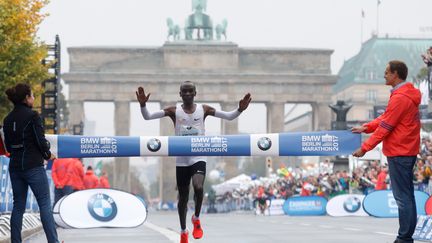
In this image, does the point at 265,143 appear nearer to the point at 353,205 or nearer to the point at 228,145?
the point at 228,145

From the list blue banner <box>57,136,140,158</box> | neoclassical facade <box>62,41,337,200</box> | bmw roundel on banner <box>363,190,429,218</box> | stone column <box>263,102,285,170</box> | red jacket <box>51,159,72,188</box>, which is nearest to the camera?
blue banner <box>57,136,140,158</box>

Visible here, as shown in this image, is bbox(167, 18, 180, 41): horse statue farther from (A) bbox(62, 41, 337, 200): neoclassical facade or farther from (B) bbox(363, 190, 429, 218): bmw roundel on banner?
(B) bbox(363, 190, 429, 218): bmw roundel on banner

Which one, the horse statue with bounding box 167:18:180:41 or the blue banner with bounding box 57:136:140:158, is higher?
the horse statue with bounding box 167:18:180:41

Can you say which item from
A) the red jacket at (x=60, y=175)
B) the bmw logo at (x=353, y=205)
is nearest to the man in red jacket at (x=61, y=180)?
the red jacket at (x=60, y=175)

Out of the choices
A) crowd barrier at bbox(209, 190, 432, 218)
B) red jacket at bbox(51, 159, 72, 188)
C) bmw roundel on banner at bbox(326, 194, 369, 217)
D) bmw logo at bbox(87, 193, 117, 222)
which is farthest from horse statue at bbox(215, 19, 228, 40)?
bmw logo at bbox(87, 193, 117, 222)

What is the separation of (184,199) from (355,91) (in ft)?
493

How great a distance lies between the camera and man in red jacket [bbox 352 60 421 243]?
509 inches

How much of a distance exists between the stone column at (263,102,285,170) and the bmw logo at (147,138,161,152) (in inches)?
4206

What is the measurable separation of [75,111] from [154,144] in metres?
107

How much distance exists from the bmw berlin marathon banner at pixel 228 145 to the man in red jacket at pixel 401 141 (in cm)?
335

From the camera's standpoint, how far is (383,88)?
165875 millimetres

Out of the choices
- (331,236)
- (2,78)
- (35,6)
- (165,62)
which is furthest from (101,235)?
(165,62)

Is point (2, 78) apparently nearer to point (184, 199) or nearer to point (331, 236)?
point (331, 236)

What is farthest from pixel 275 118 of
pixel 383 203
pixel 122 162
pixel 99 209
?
pixel 99 209
